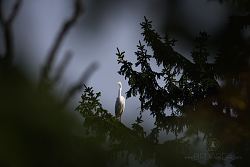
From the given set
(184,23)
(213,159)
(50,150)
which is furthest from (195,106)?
(50,150)

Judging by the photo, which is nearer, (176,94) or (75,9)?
(75,9)

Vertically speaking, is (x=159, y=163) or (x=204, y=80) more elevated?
(x=204, y=80)

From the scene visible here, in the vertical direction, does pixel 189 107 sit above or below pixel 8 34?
above

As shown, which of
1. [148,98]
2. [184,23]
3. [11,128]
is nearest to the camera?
[11,128]

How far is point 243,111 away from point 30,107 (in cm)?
592

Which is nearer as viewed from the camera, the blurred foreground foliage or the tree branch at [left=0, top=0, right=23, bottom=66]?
the tree branch at [left=0, top=0, right=23, bottom=66]

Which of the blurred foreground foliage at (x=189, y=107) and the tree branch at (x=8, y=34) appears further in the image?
the blurred foreground foliage at (x=189, y=107)

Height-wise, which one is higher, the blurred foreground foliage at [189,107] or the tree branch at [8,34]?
the blurred foreground foliage at [189,107]

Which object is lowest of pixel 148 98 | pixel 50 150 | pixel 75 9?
pixel 50 150

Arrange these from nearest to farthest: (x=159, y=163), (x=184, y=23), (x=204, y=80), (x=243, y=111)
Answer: (x=184, y=23)
(x=243, y=111)
(x=159, y=163)
(x=204, y=80)

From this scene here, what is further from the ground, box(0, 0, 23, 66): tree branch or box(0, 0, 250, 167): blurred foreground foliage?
box(0, 0, 250, 167): blurred foreground foliage

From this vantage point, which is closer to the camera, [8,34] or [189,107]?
[8,34]

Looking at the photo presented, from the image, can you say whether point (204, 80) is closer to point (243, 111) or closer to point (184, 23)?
point (243, 111)

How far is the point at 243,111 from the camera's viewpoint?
6355 mm
